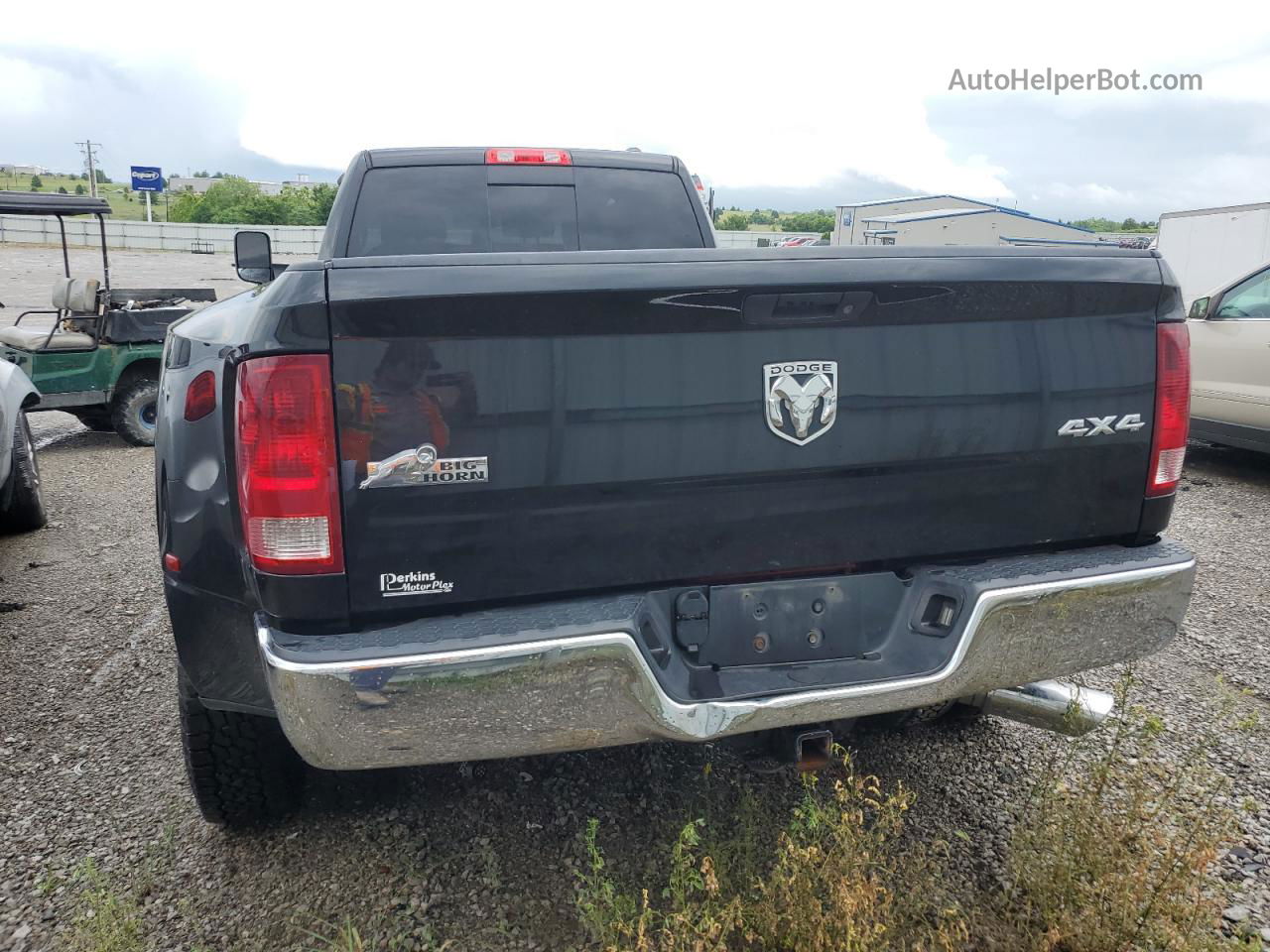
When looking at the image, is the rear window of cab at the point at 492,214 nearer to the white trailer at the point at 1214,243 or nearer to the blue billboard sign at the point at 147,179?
the white trailer at the point at 1214,243

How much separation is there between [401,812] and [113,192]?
14422 centimetres

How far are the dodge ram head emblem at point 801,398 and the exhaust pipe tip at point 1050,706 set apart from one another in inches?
40.1

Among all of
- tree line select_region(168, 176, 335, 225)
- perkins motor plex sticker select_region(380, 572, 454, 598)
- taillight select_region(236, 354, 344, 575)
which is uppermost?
tree line select_region(168, 176, 335, 225)

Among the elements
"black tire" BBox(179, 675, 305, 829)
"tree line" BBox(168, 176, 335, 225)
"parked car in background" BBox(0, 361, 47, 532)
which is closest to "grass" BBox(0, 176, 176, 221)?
"tree line" BBox(168, 176, 335, 225)

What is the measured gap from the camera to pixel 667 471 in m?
2.03

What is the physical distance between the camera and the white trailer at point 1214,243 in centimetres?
1359

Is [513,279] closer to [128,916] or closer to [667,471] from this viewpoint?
[667,471]

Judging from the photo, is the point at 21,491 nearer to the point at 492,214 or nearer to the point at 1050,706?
the point at 492,214

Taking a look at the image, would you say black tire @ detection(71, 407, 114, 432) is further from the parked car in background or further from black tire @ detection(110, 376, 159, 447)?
the parked car in background

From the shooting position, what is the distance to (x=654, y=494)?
2.03 m

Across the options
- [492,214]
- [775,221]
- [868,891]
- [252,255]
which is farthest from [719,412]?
[775,221]

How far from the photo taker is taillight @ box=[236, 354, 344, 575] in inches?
70.9

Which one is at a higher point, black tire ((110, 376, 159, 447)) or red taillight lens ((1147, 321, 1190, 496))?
red taillight lens ((1147, 321, 1190, 496))

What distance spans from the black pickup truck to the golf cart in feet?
20.5
